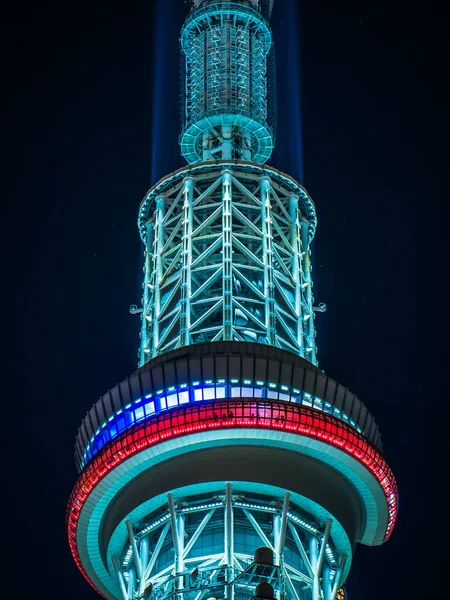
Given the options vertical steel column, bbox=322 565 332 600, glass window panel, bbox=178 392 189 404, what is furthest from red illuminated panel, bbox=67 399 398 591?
vertical steel column, bbox=322 565 332 600

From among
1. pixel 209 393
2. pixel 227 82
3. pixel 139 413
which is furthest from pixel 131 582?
pixel 227 82

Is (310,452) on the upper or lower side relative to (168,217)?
lower

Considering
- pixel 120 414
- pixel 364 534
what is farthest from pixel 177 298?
pixel 364 534

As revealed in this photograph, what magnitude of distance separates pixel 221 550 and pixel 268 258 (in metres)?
19.9

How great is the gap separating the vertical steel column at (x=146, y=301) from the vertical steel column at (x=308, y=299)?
9.58m

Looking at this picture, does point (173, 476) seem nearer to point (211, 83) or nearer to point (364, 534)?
point (364, 534)

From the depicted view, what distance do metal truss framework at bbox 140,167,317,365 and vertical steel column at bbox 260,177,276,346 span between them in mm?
59

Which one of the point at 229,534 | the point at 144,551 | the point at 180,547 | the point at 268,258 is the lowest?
the point at 180,547

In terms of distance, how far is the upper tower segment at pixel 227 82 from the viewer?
104 meters

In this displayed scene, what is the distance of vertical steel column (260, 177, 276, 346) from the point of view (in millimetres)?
90625

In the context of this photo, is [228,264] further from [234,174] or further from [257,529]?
[257,529]

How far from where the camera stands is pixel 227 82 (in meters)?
105

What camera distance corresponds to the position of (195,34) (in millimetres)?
109312

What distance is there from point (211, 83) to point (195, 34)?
575cm
